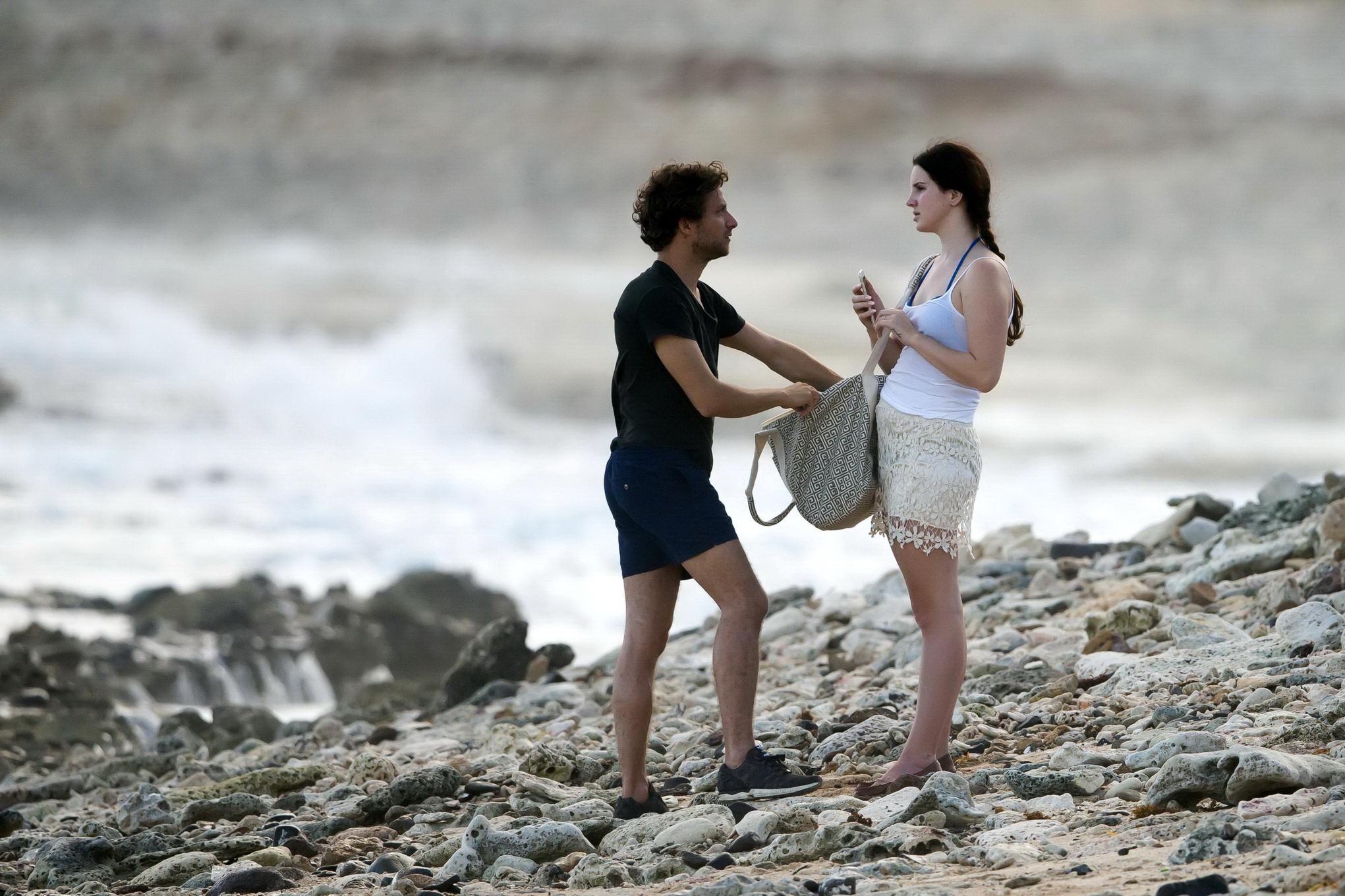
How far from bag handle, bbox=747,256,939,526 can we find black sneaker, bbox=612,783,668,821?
1.25 meters

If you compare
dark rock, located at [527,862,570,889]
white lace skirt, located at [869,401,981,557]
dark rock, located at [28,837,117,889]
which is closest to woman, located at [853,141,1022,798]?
white lace skirt, located at [869,401,981,557]

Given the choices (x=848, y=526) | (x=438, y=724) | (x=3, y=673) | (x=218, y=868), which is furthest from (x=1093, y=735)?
(x=3, y=673)

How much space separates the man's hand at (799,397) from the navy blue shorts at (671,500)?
0.45 metres

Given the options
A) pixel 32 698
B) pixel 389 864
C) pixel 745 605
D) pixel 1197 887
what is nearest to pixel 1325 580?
pixel 745 605

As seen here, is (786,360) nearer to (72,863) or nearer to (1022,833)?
(1022,833)

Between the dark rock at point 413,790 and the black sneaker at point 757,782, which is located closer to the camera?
the black sneaker at point 757,782

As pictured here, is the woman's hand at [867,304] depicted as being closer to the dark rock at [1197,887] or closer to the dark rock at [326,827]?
the dark rock at [1197,887]

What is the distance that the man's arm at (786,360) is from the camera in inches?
245

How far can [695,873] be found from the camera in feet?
16.5

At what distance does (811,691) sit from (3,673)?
586 inches

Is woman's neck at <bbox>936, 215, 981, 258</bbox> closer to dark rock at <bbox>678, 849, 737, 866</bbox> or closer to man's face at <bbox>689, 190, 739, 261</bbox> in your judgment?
man's face at <bbox>689, 190, 739, 261</bbox>

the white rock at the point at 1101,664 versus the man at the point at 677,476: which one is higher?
the man at the point at 677,476

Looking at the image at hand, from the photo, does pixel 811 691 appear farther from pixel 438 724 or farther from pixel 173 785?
pixel 173 785

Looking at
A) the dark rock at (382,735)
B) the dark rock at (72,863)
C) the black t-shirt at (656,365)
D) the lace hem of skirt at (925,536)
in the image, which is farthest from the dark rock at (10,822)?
the lace hem of skirt at (925,536)
